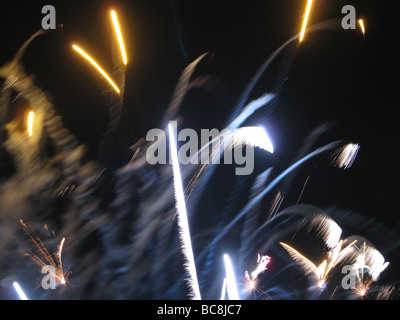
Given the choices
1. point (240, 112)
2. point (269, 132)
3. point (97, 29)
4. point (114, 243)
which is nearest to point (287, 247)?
point (269, 132)

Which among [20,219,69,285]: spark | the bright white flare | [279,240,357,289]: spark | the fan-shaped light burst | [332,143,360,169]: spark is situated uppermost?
the bright white flare

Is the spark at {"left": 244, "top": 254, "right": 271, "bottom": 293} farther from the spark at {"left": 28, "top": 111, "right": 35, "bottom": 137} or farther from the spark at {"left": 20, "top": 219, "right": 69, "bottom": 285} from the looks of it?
the spark at {"left": 28, "top": 111, "right": 35, "bottom": 137}

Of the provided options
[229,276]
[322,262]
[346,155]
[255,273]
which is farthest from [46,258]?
[346,155]

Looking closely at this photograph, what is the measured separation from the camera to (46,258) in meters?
1.95

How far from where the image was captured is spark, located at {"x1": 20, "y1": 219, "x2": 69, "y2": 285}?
Result: 1944 millimetres

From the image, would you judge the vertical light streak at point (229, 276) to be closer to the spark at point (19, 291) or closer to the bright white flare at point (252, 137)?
the bright white flare at point (252, 137)

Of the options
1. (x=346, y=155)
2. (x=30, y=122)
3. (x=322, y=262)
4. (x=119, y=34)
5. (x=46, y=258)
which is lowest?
(x=322, y=262)

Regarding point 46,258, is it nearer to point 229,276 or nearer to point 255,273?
point 229,276

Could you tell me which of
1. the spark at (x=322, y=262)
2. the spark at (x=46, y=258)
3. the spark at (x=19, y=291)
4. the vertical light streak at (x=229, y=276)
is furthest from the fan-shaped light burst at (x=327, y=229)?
the spark at (x=19, y=291)

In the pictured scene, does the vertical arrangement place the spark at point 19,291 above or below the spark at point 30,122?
below

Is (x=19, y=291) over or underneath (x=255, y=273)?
over

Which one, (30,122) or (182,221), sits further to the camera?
(30,122)

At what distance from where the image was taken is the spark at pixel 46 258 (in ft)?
6.38

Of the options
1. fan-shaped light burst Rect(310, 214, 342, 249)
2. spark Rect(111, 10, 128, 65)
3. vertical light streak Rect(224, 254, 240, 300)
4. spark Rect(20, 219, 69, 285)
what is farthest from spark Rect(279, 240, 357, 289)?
spark Rect(111, 10, 128, 65)
